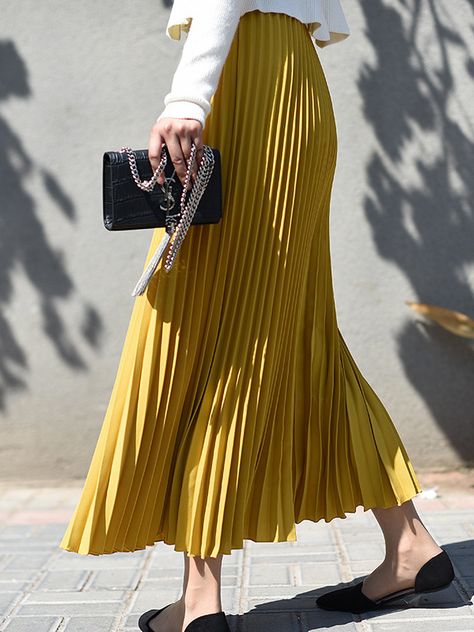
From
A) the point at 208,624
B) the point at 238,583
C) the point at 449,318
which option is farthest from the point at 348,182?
the point at 208,624

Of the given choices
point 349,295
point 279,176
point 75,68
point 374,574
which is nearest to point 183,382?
point 279,176

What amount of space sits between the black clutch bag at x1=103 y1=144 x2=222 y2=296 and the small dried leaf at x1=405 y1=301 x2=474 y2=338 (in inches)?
93.5

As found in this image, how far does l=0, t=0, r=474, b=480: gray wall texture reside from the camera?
4398 mm

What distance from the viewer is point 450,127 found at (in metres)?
4.41

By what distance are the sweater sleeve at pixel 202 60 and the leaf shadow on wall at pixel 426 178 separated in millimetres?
2399

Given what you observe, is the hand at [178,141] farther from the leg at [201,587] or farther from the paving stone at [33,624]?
the paving stone at [33,624]

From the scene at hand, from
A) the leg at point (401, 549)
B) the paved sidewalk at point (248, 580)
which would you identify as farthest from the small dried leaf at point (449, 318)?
the leg at point (401, 549)

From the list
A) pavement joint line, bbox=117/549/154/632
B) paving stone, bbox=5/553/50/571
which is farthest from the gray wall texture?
pavement joint line, bbox=117/549/154/632

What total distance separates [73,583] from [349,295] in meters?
2.01

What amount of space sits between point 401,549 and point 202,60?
4.34ft

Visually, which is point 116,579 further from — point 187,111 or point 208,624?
point 187,111

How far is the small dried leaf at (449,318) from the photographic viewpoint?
4.23 m

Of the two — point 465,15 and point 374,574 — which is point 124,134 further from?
point 374,574

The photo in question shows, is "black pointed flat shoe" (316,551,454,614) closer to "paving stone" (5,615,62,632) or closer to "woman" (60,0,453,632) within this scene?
"woman" (60,0,453,632)
